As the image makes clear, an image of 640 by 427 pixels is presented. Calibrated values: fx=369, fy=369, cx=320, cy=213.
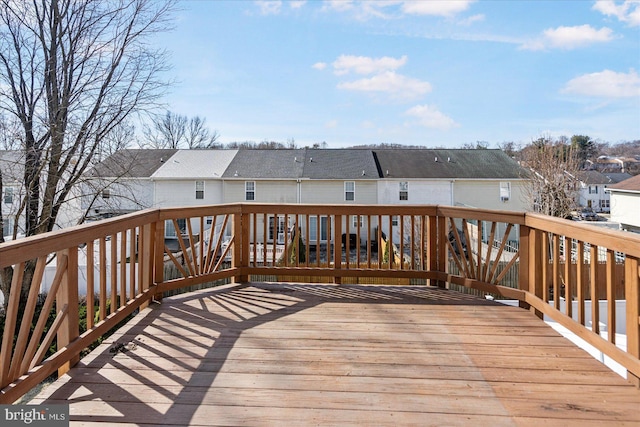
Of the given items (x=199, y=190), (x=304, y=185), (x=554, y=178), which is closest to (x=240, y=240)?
(x=554, y=178)

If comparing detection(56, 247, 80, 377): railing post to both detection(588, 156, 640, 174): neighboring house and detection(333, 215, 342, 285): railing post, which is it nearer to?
detection(333, 215, 342, 285): railing post

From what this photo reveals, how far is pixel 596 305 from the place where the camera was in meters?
2.33

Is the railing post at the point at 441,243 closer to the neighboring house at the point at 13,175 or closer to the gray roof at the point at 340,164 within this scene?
the neighboring house at the point at 13,175

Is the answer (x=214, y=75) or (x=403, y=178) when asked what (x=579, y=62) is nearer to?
(x=403, y=178)

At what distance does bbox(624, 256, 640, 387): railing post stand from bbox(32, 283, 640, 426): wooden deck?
0.18 metres

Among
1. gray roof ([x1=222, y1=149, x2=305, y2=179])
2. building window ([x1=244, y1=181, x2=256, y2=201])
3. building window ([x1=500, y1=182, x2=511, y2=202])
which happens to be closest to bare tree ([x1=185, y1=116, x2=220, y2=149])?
gray roof ([x1=222, y1=149, x2=305, y2=179])

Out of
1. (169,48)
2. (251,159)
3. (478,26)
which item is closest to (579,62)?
(478,26)

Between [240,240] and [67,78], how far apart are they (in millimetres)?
7136

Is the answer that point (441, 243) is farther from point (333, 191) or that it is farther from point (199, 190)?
point (199, 190)

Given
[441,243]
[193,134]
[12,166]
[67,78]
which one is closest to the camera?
[441,243]

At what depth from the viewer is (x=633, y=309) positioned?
6.59 feet

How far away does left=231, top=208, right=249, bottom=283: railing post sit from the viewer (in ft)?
13.6

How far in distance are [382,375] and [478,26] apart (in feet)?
25.5

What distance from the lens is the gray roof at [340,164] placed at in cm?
1839
